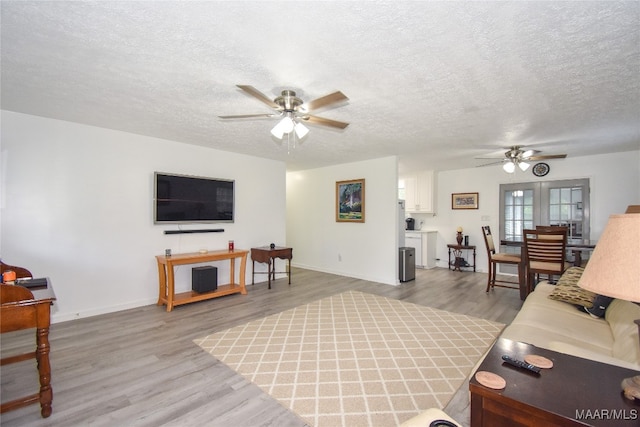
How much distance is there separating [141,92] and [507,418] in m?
3.28

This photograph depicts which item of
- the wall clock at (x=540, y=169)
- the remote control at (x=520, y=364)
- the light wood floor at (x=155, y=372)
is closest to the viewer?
the remote control at (x=520, y=364)

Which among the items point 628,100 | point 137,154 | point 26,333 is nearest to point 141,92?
point 137,154

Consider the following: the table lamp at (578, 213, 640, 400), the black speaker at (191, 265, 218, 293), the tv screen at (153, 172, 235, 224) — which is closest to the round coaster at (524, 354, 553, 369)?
the table lamp at (578, 213, 640, 400)

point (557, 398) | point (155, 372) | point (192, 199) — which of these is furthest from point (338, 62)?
point (192, 199)

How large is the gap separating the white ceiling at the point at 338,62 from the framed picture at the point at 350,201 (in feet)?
7.26

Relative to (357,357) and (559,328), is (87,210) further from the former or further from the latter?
(559,328)

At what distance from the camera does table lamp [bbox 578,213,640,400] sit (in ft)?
2.56

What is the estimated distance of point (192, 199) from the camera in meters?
4.40

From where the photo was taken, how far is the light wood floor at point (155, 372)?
1827 mm

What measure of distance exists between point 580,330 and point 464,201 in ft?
15.7

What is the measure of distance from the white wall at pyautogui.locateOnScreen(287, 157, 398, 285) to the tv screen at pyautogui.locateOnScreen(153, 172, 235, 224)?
86.0 inches

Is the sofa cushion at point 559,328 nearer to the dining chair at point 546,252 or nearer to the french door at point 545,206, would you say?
the dining chair at point 546,252

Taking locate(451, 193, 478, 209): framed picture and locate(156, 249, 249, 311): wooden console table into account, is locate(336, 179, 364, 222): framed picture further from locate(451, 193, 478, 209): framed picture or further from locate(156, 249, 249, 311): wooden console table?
locate(451, 193, 478, 209): framed picture

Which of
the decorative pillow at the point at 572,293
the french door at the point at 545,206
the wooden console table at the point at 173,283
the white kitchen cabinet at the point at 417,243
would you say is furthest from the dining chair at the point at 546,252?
the wooden console table at the point at 173,283
